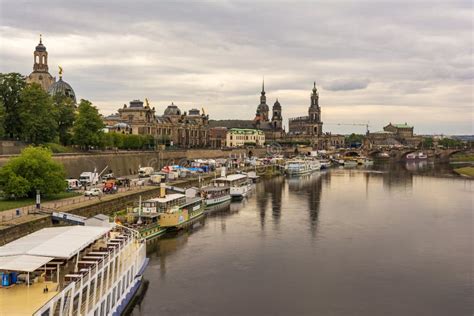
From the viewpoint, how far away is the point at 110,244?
84.4 feet

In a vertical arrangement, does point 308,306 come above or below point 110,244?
below

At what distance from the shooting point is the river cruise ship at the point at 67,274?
1767cm

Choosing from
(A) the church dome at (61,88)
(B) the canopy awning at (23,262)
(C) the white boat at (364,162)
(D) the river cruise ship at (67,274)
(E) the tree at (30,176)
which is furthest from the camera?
(C) the white boat at (364,162)

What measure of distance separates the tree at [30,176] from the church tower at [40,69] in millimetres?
66547

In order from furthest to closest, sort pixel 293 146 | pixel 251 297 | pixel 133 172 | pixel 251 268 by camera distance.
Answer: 1. pixel 293 146
2. pixel 133 172
3. pixel 251 268
4. pixel 251 297

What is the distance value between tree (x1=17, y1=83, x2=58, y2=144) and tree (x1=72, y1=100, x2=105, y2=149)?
738 cm

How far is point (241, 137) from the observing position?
179 m

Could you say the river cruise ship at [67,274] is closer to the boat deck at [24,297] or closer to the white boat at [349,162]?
the boat deck at [24,297]

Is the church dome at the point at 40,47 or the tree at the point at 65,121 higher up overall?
the church dome at the point at 40,47

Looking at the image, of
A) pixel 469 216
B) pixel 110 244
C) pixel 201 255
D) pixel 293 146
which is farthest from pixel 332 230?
pixel 293 146

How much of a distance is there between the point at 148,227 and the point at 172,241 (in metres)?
2.18

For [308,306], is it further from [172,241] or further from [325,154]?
[325,154]

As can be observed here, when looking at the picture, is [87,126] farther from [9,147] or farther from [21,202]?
[21,202]

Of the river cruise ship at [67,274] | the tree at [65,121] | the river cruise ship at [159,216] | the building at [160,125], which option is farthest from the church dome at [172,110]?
the river cruise ship at [67,274]
